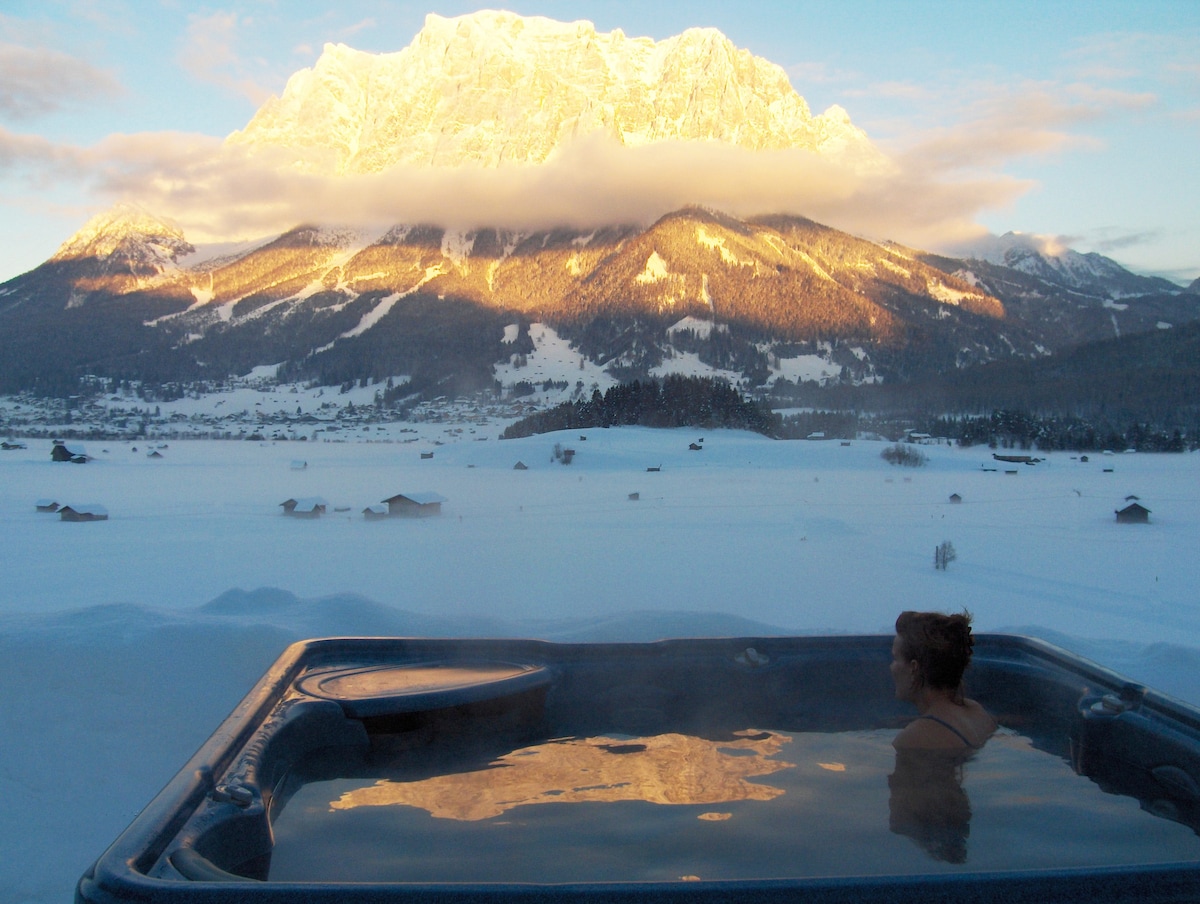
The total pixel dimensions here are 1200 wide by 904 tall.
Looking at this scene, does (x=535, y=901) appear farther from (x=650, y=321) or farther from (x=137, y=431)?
(x=650, y=321)

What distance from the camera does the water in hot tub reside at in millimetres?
3123

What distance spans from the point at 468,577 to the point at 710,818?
11.5 meters

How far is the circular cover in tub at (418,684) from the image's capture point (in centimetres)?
404

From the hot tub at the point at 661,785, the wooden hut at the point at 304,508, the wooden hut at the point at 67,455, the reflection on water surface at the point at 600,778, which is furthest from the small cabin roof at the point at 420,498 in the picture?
the wooden hut at the point at 67,455

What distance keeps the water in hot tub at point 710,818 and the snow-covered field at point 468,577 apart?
1492mm

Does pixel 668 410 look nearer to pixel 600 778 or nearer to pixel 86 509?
pixel 86 509

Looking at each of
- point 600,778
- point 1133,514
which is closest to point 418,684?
point 600,778

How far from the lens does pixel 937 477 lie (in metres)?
44.2

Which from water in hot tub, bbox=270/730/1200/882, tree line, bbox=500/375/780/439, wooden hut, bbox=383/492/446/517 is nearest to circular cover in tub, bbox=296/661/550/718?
water in hot tub, bbox=270/730/1200/882

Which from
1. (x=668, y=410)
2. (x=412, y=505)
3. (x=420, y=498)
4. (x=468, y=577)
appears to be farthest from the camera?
(x=668, y=410)

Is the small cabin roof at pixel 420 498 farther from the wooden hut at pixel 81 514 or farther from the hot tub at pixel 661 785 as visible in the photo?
the hot tub at pixel 661 785

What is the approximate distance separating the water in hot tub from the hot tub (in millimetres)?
12

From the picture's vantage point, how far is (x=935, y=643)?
11.6ft

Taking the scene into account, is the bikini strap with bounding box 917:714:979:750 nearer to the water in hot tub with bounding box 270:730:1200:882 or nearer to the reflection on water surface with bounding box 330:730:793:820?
the water in hot tub with bounding box 270:730:1200:882
